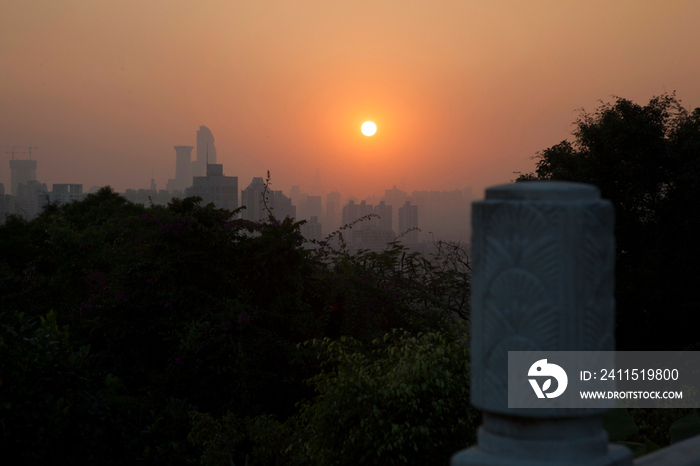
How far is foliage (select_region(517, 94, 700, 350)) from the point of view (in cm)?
1252

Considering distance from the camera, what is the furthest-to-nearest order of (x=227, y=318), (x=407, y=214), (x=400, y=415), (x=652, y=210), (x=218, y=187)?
(x=218, y=187), (x=407, y=214), (x=652, y=210), (x=227, y=318), (x=400, y=415)

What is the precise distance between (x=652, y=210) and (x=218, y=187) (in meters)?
18.6

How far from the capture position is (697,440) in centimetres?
133

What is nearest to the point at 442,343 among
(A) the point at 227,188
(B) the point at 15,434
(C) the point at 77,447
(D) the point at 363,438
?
(D) the point at 363,438

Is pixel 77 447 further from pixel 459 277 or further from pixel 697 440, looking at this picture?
pixel 459 277

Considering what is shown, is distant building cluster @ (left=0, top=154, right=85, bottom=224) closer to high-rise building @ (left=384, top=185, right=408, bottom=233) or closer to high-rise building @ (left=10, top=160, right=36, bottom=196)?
high-rise building @ (left=10, top=160, right=36, bottom=196)

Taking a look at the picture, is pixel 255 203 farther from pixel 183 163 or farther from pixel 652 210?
pixel 183 163

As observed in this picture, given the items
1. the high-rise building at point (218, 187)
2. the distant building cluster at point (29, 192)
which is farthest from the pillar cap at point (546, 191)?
the distant building cluster at point (29, 192)

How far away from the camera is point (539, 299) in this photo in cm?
99

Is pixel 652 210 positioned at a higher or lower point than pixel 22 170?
lower

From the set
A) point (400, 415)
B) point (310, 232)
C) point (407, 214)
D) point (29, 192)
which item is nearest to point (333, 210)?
point (407, 214)

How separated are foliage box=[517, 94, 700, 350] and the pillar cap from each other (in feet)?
43.7

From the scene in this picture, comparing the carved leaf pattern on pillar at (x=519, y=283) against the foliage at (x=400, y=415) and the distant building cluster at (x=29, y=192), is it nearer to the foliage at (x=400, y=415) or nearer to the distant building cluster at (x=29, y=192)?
the foliage at (x=400, y=415)

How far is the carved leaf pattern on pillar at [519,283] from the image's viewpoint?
98cm
